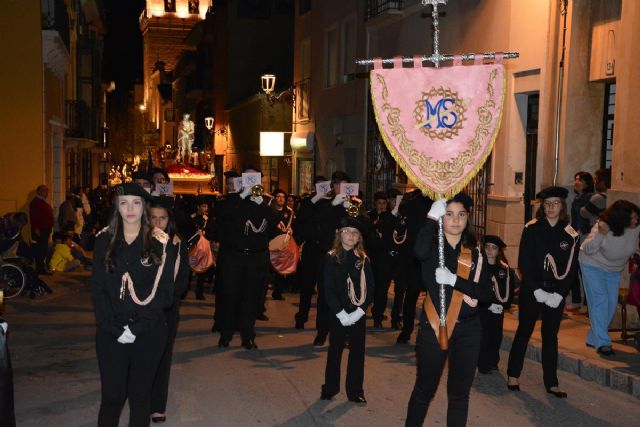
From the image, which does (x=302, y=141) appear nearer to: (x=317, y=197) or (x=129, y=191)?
(x=317, y=197)

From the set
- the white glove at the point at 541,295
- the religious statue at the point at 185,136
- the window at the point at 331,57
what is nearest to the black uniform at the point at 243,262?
the white glove at the point at 541,295

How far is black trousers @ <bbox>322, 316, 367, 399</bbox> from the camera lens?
743cm

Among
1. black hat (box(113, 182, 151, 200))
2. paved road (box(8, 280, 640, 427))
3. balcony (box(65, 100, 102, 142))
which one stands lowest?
paved road (box(8, 280, 640, 427))

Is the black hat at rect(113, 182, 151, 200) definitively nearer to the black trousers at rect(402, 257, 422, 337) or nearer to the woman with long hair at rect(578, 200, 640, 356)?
the black trousers at rect(402, 257, 422, 337)

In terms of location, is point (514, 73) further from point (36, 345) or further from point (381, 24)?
point (36, 345)

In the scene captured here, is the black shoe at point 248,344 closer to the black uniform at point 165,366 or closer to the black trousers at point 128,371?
the black uniform at point 165,366

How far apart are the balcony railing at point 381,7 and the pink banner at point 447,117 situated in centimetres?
1301

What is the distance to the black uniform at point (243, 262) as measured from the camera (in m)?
9.64

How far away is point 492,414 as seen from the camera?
284 inches

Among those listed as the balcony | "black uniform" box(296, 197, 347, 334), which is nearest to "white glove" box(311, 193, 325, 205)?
"black uniform" box(296, 197, 347, 334)

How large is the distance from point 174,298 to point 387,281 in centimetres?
540

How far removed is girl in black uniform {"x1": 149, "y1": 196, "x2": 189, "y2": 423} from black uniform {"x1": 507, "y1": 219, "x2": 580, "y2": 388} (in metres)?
3.23

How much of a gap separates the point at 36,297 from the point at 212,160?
31.3 m

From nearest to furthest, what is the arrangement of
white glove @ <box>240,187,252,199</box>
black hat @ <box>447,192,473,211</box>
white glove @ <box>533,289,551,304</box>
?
black hat @ <box>447,192,473,211</box>
white glove @ <box>533,289,551,304</box>
white glove @ <box>240,187,252,199</box>
